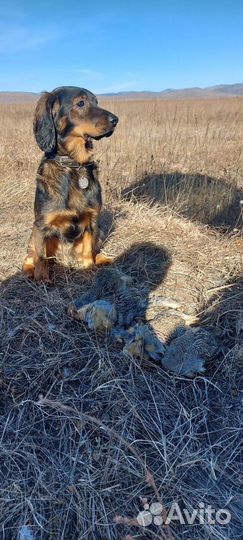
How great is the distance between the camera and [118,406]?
2.13m

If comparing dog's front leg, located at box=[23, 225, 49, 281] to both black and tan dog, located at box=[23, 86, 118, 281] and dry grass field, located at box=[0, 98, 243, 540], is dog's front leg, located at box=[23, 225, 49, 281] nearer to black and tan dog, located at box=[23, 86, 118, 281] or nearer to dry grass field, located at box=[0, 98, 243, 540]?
black and tan dog, located at box=[23, 86, 118, 281]

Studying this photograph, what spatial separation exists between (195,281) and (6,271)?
1606 mm

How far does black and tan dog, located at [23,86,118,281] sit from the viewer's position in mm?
3199

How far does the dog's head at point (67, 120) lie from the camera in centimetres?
318

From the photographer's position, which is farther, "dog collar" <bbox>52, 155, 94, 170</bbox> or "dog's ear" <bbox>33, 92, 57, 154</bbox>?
"dog collar" <bbox>52, 155, 94, 170</bbox>

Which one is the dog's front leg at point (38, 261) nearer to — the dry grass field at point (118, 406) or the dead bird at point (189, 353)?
the dry grass field at point (118, 406)

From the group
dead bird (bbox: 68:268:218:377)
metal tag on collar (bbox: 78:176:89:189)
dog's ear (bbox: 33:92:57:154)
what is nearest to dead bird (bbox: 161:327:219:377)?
dead bird (bbox: 68:268:218:377)

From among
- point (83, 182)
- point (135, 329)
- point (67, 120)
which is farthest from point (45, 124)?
point (135, 329)

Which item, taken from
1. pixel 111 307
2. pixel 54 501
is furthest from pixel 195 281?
pixel 54 501

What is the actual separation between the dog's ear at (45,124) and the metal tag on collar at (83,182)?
1.08 feet

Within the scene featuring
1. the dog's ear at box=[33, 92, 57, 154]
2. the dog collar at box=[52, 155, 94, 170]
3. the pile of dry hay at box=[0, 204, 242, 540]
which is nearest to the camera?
the pile of dry hay at box=[0, 204, 242, 540]

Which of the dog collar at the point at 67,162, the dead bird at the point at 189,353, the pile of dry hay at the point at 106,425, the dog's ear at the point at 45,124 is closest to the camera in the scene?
the pile of dry hay at the point at 106,425

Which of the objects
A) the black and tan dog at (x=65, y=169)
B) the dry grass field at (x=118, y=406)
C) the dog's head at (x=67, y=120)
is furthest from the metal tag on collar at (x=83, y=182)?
the dry grass field at (x=118, y=406)

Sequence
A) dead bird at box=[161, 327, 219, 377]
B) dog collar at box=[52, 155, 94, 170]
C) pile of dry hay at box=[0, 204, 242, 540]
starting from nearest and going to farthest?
pile of dry hay at box=[0, 204, 242, 540]
dead bird at box=[161, 327, 219, 377]
dog collar at box=[52, 155, 94, 170]
